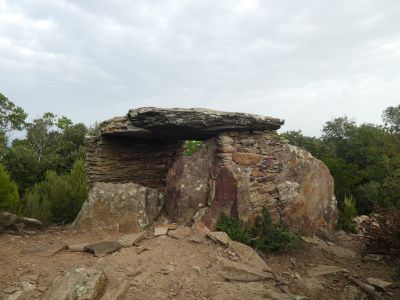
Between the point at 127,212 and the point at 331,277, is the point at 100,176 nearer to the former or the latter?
the point at 127,212

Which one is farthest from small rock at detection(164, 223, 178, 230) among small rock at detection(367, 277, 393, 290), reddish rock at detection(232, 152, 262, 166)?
small rock at detection(367, 277, 393, 290)

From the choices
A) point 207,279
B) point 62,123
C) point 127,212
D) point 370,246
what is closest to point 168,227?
point 127,212

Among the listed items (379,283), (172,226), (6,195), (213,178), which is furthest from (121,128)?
(379,283)

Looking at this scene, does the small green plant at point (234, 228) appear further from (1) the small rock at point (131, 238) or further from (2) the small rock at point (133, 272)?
(2) the small rock at point (133, 272)

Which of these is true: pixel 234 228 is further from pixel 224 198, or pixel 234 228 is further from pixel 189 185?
pixel 189 185

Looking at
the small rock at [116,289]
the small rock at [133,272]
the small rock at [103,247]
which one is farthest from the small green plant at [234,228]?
the small rock at [116,289]

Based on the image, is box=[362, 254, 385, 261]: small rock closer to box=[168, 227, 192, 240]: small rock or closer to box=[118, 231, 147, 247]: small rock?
box=[168, 227, 192, 240]: small rock

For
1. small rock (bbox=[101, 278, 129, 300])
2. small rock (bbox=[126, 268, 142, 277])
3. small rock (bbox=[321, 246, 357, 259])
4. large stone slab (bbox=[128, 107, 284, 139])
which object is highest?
large stone slab (bbox=[128, 107, 284, 139])

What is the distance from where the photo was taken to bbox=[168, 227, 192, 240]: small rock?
219 inches

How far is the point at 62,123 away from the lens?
21016 mm

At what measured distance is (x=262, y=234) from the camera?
20.5 ft

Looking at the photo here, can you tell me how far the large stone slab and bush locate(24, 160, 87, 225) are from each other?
254 cm

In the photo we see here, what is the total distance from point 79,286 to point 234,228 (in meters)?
2.93

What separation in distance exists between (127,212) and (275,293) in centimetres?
313
